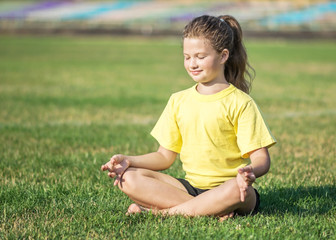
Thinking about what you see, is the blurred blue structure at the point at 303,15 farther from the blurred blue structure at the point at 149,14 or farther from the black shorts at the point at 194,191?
the black shorts at the point at 194,191

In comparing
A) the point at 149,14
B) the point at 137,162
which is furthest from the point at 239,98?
the point at 149,14

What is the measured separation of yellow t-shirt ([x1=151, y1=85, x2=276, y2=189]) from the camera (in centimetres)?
318

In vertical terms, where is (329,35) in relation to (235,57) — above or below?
below

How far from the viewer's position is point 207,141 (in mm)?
3277

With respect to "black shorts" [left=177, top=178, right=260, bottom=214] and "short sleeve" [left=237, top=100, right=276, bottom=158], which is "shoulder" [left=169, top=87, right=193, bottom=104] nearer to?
"short sleeve" [left=237, top=100, right=276, bottom=158]

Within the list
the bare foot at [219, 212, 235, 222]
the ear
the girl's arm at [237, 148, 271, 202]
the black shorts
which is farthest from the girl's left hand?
the ear

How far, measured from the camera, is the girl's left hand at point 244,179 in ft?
9.23

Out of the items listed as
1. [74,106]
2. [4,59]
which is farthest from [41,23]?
[74,106]

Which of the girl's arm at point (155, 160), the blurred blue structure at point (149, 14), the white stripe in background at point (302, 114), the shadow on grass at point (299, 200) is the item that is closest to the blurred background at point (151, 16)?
the blurred blue structure at point (149, 14)

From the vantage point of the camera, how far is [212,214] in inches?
125

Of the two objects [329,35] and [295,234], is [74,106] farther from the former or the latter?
[329,35]

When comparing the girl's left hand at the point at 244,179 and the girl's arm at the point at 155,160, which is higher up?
the girl's left hand at the point at 244,179

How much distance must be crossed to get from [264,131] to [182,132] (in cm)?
55

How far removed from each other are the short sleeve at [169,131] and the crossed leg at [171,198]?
9.6 inches
